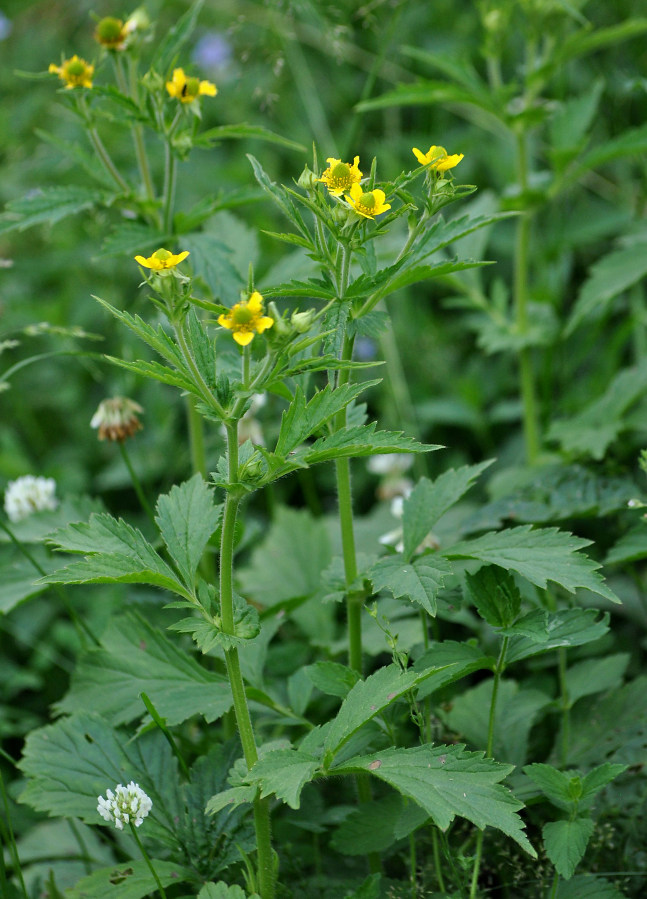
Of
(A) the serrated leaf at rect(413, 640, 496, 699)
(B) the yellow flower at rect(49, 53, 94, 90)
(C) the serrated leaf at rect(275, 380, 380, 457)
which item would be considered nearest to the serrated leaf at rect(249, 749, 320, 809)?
(A) the serrated leaf at rect(413, 640, 496, 699)

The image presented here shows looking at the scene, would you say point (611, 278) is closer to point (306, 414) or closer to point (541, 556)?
point (541, 556)

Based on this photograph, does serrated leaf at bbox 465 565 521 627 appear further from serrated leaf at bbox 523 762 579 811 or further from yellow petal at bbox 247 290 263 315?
yellow petal at bbox 247 290 263 315

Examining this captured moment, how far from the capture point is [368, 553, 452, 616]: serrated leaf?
1548mm

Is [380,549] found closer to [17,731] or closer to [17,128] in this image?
[17,731]

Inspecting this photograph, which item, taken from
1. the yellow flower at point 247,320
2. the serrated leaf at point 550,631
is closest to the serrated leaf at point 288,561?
the serrated leaf at point 550,631

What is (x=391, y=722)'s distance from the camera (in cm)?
170

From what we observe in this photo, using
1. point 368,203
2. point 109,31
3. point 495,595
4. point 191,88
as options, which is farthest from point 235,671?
point 109,31

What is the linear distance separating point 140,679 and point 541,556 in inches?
37.3

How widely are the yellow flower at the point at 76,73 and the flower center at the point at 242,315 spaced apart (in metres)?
1.03

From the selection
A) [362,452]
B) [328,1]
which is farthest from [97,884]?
[328,1]

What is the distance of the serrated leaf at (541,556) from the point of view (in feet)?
5.13

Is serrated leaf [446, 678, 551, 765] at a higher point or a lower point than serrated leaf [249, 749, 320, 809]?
lower

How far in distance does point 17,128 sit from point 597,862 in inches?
176

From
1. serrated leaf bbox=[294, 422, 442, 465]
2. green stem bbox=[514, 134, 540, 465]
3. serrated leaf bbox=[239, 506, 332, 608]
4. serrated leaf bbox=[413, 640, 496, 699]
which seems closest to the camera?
serrated leaf bbox=[294, 422, 442, 465]
